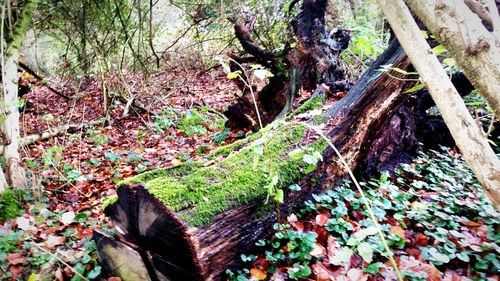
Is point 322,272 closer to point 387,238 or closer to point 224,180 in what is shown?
point 387,238

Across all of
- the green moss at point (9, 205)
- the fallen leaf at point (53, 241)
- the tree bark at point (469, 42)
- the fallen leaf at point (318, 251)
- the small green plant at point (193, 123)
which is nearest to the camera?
the tree bark at point (469, 42)

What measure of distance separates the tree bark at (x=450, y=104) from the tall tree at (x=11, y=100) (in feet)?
13.2

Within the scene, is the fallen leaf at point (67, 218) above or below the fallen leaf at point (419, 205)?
above

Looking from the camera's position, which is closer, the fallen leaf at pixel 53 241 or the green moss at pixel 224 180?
the green moss at pixel 224 180

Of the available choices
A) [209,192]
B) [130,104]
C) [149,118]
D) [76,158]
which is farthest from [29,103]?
[209,192]

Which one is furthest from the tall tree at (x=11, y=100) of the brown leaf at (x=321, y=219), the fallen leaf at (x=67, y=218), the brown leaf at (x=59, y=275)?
the brown leaf at (x=321, y=219)

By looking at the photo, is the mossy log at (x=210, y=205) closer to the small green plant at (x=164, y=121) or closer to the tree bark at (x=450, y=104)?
the tree bark at (x=450, y=104)

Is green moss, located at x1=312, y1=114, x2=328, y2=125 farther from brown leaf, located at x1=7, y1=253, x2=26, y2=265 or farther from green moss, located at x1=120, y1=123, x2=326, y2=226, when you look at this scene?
brown leaf, located at x1=7, y1=253, x2=26, y2=265

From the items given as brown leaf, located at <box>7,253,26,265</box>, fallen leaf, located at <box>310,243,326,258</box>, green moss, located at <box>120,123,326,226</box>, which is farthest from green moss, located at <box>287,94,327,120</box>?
brown leaf, located at <box>7,253,26,265</box>

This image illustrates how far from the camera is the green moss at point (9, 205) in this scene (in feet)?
10.7

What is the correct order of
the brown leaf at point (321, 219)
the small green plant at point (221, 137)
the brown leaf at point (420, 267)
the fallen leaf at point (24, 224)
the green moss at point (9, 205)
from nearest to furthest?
the brown leaf at point (420, 267) → the brown leaf at point (321, 219) → the fallen leaf at point (24, 224) → the green moss at point (9, 205) → the small green plant at point (221, 137)

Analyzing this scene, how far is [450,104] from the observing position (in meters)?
1.15

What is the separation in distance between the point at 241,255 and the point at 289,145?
1048 mm

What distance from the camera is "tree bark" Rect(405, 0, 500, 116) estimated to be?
3.12 ft
